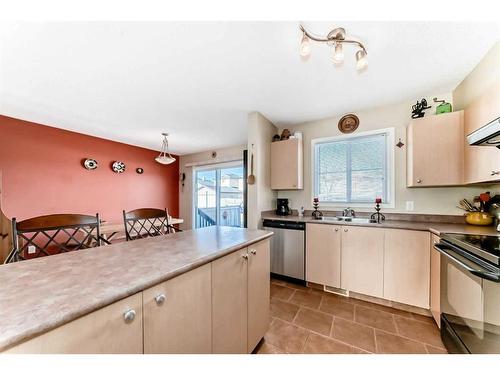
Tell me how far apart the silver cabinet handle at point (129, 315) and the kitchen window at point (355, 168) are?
108 inches

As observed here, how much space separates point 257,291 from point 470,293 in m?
1.29

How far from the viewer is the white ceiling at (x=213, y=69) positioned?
1.35 metres

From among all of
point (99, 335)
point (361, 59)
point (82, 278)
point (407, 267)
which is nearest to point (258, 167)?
point (361, 59)

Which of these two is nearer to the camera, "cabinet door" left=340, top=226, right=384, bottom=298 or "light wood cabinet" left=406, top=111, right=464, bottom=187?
"light wood cabinet" left=406, top=111, right=464, bottom=187

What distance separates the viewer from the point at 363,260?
7.14ft

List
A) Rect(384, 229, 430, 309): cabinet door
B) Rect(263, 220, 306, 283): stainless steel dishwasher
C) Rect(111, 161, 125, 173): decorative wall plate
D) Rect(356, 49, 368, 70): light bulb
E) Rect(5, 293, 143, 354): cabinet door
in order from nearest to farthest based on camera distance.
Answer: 1. Rect(5, 293, 143, 354): cabinet door
2. Rect(356, 49, 368, 70): light bulb
3. Rect(384, 229, 430, 309): cabinet door
4. Rect(263, 220, 306, 283): stainless steel dishwasher
5. Rect(111, 161, 125, 173): decorative wall plate

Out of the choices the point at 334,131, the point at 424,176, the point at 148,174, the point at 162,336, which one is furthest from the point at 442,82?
the point at 148,174

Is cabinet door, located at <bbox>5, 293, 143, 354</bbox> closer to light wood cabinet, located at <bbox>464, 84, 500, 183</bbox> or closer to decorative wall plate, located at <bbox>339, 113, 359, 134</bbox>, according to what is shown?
light wood cabinet, located at <bbox>464, 84, 500, 183</bbox>

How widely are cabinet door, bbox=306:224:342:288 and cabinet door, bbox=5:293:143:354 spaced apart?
212cm

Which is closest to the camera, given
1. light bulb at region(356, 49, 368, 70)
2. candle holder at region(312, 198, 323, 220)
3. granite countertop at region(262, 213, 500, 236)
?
light bulb at region(356, 49, 368, 70)

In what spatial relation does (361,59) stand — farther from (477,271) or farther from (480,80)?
(477,271)

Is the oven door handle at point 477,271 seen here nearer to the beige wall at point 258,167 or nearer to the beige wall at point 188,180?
the beige wall at point 258,167

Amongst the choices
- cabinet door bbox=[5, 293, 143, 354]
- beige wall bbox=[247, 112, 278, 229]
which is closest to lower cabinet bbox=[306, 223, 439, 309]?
beige wall bbox=[247, 112, 278, 229]

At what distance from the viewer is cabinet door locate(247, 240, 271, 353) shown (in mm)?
1325
